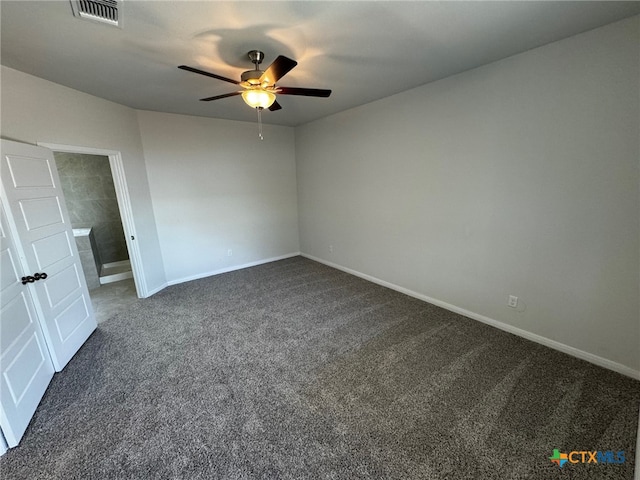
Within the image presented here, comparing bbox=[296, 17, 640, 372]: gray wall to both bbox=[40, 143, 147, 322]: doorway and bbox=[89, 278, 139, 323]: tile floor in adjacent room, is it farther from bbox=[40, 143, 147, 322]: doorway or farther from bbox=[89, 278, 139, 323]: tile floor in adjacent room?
bbox=[89, 278, 139, 323]: tile floor in adjacent room

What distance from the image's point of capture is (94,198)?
4773mm

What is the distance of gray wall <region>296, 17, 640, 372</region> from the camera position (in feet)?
6.38

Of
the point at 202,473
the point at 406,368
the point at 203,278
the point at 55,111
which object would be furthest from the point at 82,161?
the point at 406,368

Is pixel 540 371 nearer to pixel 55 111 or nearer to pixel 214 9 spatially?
pixel 214 9

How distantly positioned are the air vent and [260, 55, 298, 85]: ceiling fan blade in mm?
856

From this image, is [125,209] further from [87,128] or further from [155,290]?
[155,290]

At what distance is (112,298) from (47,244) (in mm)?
1778

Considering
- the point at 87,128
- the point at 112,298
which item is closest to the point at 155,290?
the point at 112,298

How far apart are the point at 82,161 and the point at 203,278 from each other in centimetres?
301

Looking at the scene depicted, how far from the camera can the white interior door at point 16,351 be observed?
1.64 meters

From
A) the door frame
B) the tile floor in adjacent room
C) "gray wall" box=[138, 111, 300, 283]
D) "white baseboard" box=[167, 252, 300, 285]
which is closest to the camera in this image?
the door frame

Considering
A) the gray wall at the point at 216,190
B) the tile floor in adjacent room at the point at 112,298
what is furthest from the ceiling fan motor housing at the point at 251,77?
the tile floor in adjacent room at the point at 112,298

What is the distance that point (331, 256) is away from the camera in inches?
193

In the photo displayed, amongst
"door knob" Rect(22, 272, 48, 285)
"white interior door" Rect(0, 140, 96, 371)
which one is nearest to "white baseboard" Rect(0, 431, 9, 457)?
"white interior door" Rect(0, 140, 96, 371)
